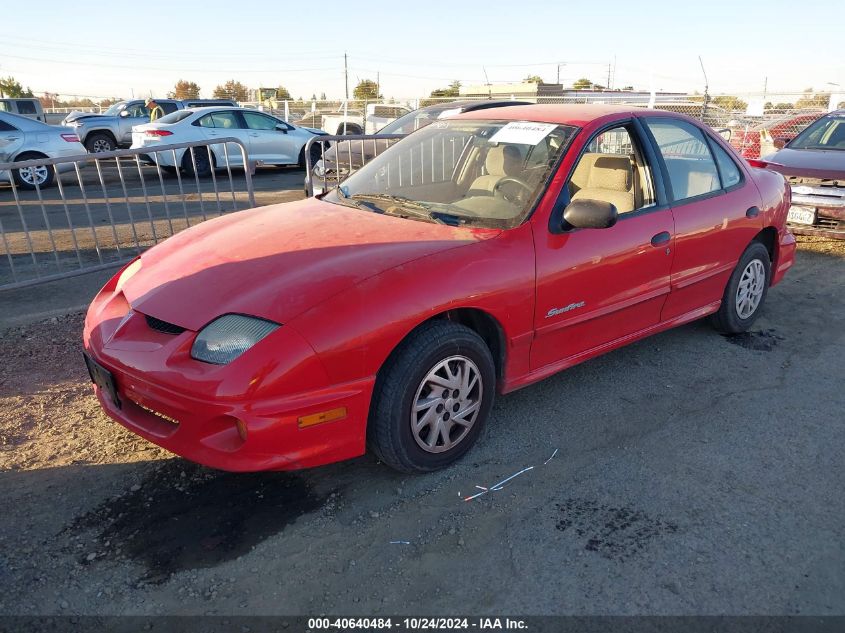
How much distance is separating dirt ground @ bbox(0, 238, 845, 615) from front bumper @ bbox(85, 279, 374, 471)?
0.34 m

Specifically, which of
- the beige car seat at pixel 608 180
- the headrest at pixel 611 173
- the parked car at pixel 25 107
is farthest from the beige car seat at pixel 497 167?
the parked car at pixel 25 107

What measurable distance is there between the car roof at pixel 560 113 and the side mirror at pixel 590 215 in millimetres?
624

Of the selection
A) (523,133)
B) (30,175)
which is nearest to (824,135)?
(523,133)

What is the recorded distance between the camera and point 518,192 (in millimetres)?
3428

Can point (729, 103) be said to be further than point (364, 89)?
No

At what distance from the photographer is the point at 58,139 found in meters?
11.8

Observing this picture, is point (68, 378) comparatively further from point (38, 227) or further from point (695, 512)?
point (38, 227)

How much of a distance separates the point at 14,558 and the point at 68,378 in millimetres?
1748

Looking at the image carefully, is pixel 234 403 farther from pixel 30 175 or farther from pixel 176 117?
pixel 176 117

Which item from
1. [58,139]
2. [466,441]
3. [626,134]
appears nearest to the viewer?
[466,441]

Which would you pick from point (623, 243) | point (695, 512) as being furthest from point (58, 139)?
point (695, 512)

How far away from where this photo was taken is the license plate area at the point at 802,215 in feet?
24.2

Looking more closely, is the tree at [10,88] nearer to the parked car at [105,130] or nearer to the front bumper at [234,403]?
the parked car at [105,130]

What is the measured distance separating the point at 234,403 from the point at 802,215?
285 inches
